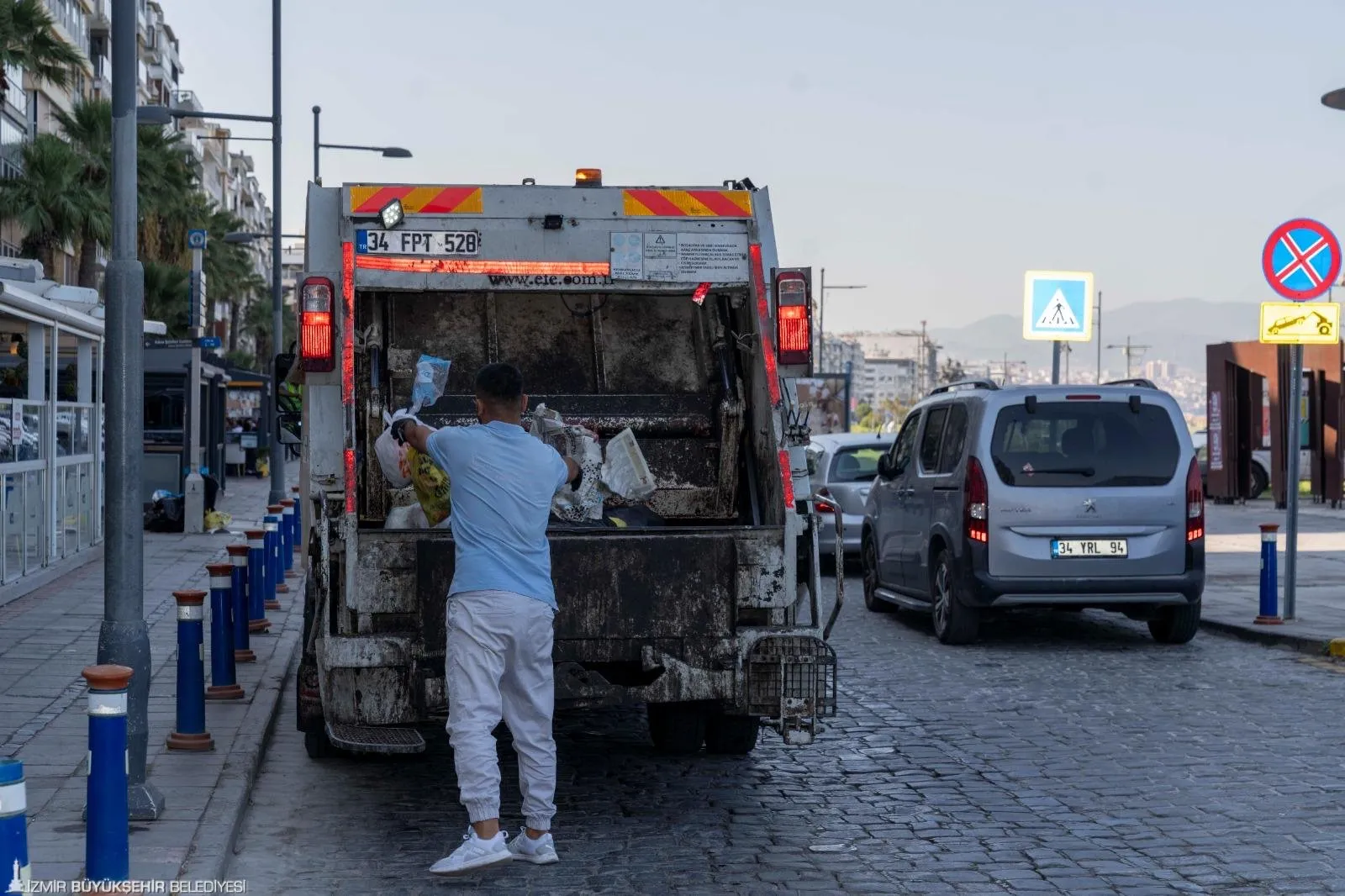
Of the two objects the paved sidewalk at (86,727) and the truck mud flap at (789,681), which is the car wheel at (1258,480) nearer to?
A: the paved sidewalk at (86,727)

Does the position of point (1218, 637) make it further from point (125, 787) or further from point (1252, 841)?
point (125, 787)

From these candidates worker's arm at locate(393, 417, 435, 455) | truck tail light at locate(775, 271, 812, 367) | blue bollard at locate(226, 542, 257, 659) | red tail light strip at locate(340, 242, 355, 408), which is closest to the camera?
worker's arm at locate(393, 417, 435, 455)

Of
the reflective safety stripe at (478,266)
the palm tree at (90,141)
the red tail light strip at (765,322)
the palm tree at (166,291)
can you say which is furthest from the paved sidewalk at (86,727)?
the palm tree at (166,291)

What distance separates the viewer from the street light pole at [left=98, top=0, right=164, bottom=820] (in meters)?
6.93

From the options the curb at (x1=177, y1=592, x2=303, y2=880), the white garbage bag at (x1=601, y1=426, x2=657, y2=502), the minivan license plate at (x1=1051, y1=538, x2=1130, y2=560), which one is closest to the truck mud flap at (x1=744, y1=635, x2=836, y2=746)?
the white garbage bag at (x1=601, y1=426, x2=657, y2=502)

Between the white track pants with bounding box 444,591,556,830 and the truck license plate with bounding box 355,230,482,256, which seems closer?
the white track pants with bounding box 444,591,556,830

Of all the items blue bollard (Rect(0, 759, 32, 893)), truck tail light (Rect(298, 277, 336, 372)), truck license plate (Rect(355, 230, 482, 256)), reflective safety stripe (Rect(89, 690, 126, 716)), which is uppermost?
truck license plate (Rect(355, 230, 482, 256))

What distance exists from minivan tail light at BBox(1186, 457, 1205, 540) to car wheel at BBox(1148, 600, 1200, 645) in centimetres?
56

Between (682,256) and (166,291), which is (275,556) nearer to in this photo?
(682,256)

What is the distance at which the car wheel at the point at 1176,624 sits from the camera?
13016 mm

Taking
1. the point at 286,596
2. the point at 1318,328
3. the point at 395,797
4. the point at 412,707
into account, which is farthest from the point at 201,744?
the point at 1318,328

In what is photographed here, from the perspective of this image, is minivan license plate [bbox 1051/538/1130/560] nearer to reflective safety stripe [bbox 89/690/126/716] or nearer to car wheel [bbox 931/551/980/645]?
car wheel [bbox 931/551/980/645]

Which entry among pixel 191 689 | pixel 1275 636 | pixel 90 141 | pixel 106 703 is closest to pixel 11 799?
pixel 106 703

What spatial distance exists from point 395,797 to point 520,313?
2.48 meters
